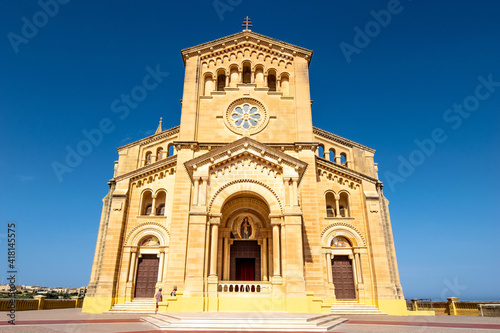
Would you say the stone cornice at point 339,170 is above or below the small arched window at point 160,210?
above

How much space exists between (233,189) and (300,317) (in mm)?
8579

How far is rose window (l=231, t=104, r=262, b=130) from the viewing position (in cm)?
2681

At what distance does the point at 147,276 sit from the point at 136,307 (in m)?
2.43

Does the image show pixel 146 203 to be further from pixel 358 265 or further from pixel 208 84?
pixel 358 265

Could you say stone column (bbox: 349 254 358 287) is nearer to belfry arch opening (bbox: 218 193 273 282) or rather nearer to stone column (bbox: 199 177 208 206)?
belfry arch opening (bbox: 218 193 273 282)

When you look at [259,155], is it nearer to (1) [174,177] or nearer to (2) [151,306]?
(1) [174,177]

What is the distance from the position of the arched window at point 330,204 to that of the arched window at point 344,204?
0.71m

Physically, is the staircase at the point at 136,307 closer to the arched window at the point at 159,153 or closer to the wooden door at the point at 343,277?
the arched window at the point at 159,153

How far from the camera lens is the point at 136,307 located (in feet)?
76.6

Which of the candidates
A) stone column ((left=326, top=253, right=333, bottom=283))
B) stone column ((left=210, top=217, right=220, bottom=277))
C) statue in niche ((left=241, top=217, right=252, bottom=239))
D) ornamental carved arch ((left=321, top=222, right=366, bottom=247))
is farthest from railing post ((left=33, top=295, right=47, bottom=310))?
ornamental carved arch ((left=321, top=222, right=366, bottom=247))

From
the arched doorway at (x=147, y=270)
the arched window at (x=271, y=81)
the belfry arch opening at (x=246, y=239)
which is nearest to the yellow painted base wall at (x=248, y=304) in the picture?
the belfry arch opening at (x=246, y=239)

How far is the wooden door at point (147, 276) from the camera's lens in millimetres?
24641

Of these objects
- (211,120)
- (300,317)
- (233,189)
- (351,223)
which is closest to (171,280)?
(233,189)

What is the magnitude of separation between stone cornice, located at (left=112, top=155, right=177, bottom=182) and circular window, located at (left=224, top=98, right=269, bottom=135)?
19.7 ft
